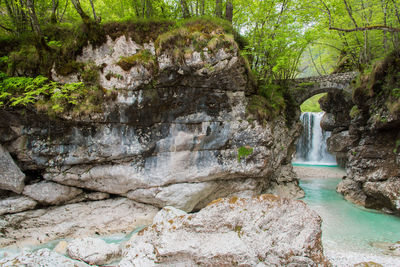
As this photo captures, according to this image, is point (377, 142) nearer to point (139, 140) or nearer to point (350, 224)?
point (350, 224)

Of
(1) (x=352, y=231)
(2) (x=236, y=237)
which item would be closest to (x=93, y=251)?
(2) (x=236, y=237)

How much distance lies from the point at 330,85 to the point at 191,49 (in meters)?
11.8

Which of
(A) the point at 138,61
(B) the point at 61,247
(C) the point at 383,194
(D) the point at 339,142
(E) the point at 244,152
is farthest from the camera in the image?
(D) the point at 339,142

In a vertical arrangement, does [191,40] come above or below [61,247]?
above

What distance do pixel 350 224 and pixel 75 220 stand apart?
10085mm

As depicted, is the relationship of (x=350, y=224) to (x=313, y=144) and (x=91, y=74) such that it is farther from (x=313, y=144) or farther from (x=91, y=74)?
(x=313, y=144)

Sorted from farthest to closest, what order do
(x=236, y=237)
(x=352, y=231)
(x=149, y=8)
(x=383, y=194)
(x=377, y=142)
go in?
(x=377, y=142) → (x=149, y=8) → (x=383, y=194) → (x=352, y=231) → (x=236, y=237)

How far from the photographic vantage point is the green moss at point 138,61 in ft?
27.0

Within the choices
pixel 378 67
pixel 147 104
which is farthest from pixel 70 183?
pixel 378 67

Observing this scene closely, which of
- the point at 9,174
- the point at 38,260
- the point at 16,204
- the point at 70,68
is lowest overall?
the point at 38,260

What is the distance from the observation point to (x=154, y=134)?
8.64 metres

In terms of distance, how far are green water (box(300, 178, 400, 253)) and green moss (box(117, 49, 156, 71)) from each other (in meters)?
8.10

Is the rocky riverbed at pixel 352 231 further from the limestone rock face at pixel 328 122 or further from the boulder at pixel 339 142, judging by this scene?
the limestone rock face at pixel 328 122

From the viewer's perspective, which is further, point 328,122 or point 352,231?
point 328,122
